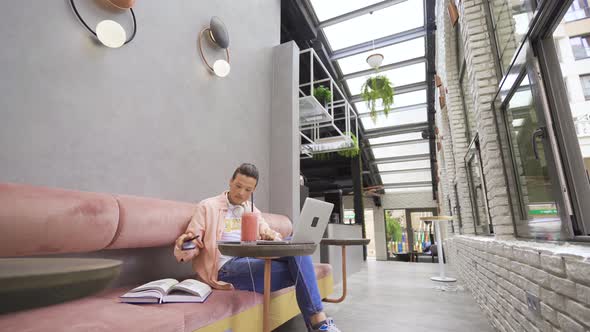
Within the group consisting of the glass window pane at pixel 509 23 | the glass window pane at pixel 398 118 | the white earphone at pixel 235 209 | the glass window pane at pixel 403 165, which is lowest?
the white earphone at pixel 235 209

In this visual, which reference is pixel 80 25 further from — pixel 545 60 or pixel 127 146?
pixel 545 60

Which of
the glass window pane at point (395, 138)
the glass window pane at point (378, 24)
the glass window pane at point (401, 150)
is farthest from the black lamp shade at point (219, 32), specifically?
the glass window pane at point (401, 150)

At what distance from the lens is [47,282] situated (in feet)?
1.02

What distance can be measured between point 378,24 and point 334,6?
2.94 ft

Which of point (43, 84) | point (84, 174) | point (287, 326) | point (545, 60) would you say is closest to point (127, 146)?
point (84, 174)

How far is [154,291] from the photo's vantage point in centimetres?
124

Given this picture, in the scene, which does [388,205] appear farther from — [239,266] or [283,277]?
[239,266]

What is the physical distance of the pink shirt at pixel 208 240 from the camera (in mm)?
1594

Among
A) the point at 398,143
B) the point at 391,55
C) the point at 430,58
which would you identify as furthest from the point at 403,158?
the point at 391,55

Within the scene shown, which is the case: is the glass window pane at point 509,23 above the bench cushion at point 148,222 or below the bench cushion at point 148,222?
above

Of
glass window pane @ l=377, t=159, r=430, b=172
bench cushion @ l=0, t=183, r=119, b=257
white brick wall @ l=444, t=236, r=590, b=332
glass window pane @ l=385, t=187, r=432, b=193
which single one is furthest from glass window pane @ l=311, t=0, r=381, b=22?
glass window pane @ l=385, t=187, r=432, b=193

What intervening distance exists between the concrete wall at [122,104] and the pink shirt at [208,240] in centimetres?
50

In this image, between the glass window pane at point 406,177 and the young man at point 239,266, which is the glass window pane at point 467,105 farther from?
the glass window pane at point 406,177

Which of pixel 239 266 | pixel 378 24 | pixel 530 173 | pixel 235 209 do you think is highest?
pixel 378 24
